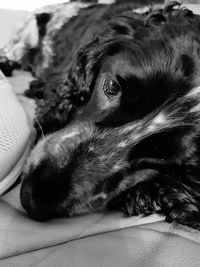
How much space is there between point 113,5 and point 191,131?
0.93 meters

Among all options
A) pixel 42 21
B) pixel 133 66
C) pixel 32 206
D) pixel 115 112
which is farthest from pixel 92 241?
pixel 42 21

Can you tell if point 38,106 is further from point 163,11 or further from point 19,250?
point 19,250

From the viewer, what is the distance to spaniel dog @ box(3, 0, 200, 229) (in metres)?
1.26

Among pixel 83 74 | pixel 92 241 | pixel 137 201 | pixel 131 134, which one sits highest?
pixel 83 74

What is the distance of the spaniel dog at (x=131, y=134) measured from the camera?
126 cm

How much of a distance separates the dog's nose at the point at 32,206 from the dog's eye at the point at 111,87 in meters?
0.37

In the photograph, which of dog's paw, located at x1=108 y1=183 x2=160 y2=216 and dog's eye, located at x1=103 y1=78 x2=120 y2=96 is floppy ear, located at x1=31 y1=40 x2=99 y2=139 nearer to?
dog's eye, located at x1=103 y1=78 x2=120 y2=96

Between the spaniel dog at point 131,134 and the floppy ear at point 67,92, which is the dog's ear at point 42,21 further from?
the spaniel dog at point 131,134

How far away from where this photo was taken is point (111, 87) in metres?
1.32

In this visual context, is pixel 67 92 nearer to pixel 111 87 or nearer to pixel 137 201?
pixel 111 87

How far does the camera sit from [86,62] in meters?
1.55

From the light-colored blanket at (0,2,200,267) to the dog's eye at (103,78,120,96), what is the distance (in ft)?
1.26

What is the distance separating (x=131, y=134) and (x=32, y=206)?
0.39 meters

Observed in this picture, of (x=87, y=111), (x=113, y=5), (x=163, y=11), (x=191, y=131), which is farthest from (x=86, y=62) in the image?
(x=113, y=5)
